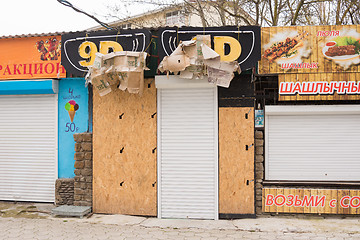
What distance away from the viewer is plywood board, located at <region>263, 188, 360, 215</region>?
23.5 feet

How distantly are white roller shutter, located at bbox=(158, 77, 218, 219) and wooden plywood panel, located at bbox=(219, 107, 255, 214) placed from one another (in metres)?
0.16

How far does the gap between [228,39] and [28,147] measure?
589 cm

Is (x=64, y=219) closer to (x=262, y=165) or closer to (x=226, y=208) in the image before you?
(x=226, y=208)

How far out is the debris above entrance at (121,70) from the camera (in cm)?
700

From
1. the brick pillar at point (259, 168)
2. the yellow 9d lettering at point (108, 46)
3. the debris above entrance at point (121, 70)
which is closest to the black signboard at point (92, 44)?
the yellow 9d lettering at point (108, 46)

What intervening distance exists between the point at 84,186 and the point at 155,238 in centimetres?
262

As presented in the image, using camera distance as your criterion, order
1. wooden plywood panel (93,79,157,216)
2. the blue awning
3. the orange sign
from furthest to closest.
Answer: the orange sign
the blue awning
wooden plywood panel (93,79,157,216)

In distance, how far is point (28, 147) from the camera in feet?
27.9

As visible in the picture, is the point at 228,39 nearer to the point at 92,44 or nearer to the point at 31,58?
the point at 92,44

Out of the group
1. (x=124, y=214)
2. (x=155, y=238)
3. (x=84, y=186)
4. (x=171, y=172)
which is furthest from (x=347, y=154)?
(x=84, y=186)

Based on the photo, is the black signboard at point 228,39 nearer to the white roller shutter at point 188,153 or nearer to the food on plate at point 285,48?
the food on plate at point 285,48

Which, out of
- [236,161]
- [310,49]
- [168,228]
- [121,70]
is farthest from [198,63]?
[168,228]

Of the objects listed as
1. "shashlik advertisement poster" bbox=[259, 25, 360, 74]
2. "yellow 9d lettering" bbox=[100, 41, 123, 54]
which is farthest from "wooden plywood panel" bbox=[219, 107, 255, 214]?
"yellow 9d lettering" bbox=[100, 41, 123, 54]

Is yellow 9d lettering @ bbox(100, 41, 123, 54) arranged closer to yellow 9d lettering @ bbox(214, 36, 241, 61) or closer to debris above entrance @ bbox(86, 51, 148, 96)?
debris above entrance @ bbox(86, 51, 148, 96)
